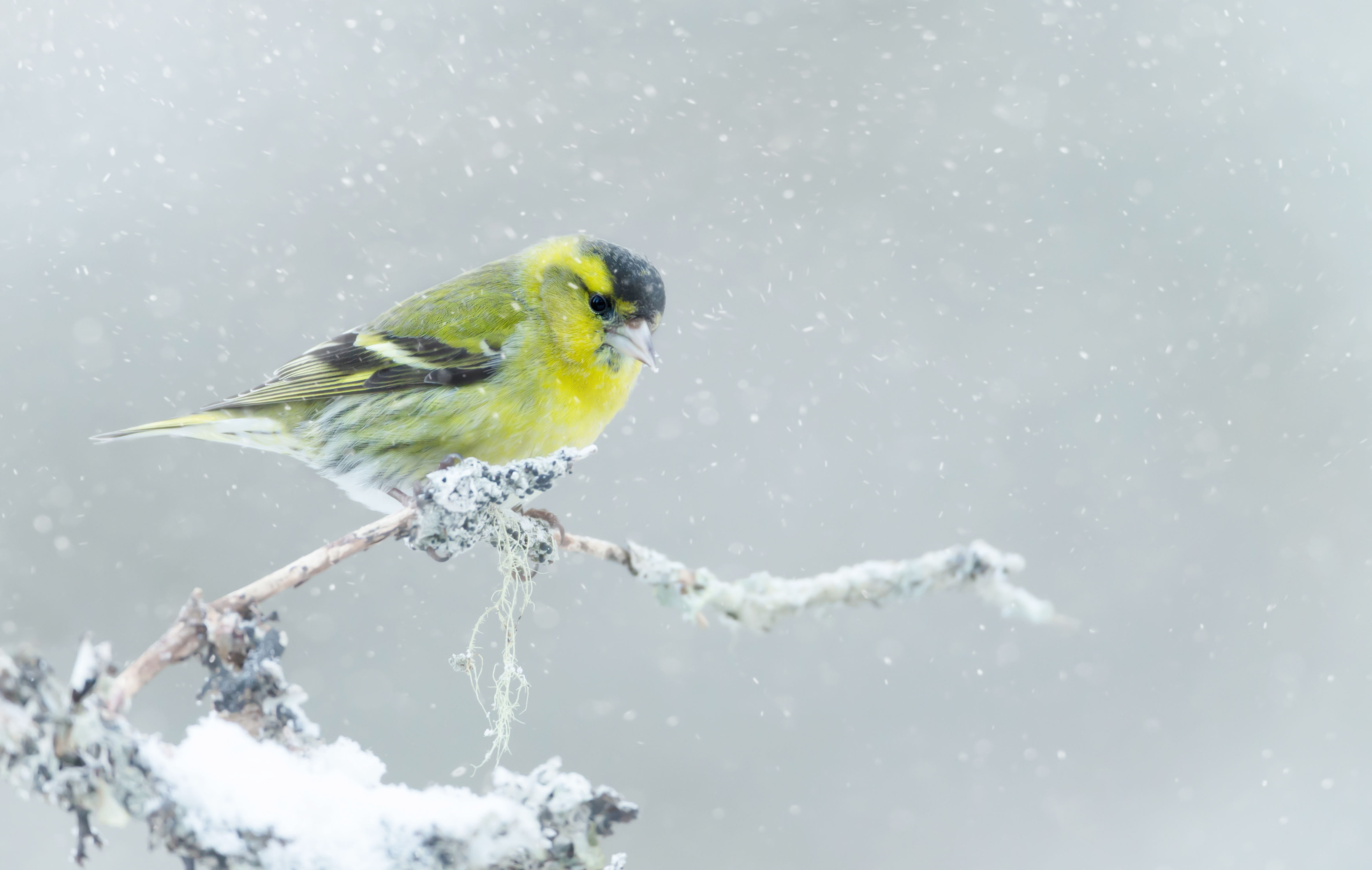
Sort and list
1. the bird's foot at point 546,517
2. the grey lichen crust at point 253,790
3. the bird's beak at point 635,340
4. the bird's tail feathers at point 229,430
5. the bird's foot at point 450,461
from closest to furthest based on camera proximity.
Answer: the grey lichen crust at point 253,790 → the bird's foot at point 546,517 → the bird's foot at point 450,461 → the bird's tail feathers at point 229,430 → the bird's beak at point 635,340

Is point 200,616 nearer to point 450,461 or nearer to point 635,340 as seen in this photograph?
point 450,461

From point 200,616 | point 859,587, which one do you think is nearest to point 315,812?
point 200,616

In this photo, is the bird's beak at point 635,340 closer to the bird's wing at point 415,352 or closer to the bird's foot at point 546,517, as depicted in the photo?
the bird's wing at point 415,352

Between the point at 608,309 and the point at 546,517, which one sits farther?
the point at 608,309

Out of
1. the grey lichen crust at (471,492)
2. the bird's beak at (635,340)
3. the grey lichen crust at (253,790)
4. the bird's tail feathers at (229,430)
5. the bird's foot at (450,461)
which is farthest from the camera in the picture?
the bird's beak at (635,340)

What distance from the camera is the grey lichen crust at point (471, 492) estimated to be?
145cm

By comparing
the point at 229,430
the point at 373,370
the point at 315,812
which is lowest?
the point at 315,812

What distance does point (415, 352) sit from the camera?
273cm

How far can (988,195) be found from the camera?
677cm

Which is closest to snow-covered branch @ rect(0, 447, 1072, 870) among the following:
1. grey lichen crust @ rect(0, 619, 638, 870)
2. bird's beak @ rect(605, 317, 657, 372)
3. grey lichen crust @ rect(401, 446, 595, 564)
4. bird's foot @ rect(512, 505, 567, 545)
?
grey lichen crust @ rect(0, 619, 638, 870)

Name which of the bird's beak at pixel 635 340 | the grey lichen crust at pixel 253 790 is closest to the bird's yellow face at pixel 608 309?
the bird's beak at pixel 635 340

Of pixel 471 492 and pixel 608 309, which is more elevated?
pixel 608 309

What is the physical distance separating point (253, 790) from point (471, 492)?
0.66 metres

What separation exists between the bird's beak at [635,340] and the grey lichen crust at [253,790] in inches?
62.7
